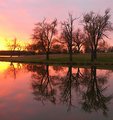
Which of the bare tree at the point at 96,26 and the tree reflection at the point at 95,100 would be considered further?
the bare tree at the point at 96,26

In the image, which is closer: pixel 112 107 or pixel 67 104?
pixel 112 107

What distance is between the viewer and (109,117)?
50.1 ft

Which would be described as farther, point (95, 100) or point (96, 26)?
point (96, 26)

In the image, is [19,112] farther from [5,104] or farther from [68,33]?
[68,33]

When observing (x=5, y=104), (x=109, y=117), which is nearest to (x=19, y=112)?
(x=5, y=104)

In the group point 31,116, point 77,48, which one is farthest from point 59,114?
point 77,48

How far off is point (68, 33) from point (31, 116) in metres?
62.0

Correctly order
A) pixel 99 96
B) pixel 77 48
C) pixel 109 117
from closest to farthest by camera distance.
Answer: pixel 109 117 → pixel 99 96 → pixel 77 48

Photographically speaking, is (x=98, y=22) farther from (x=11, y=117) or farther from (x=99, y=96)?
(x=11, y=117)

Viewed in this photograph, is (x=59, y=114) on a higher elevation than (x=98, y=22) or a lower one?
lower

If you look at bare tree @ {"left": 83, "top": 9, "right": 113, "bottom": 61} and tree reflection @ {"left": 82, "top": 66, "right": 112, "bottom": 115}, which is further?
bare tree @ {"left": 83, "top": 9, "right": 113, "bottom": 61}

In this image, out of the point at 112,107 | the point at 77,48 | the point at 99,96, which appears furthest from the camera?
the point at 77,48

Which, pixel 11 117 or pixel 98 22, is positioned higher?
pixel 98 22

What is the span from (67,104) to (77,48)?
11016 cm
